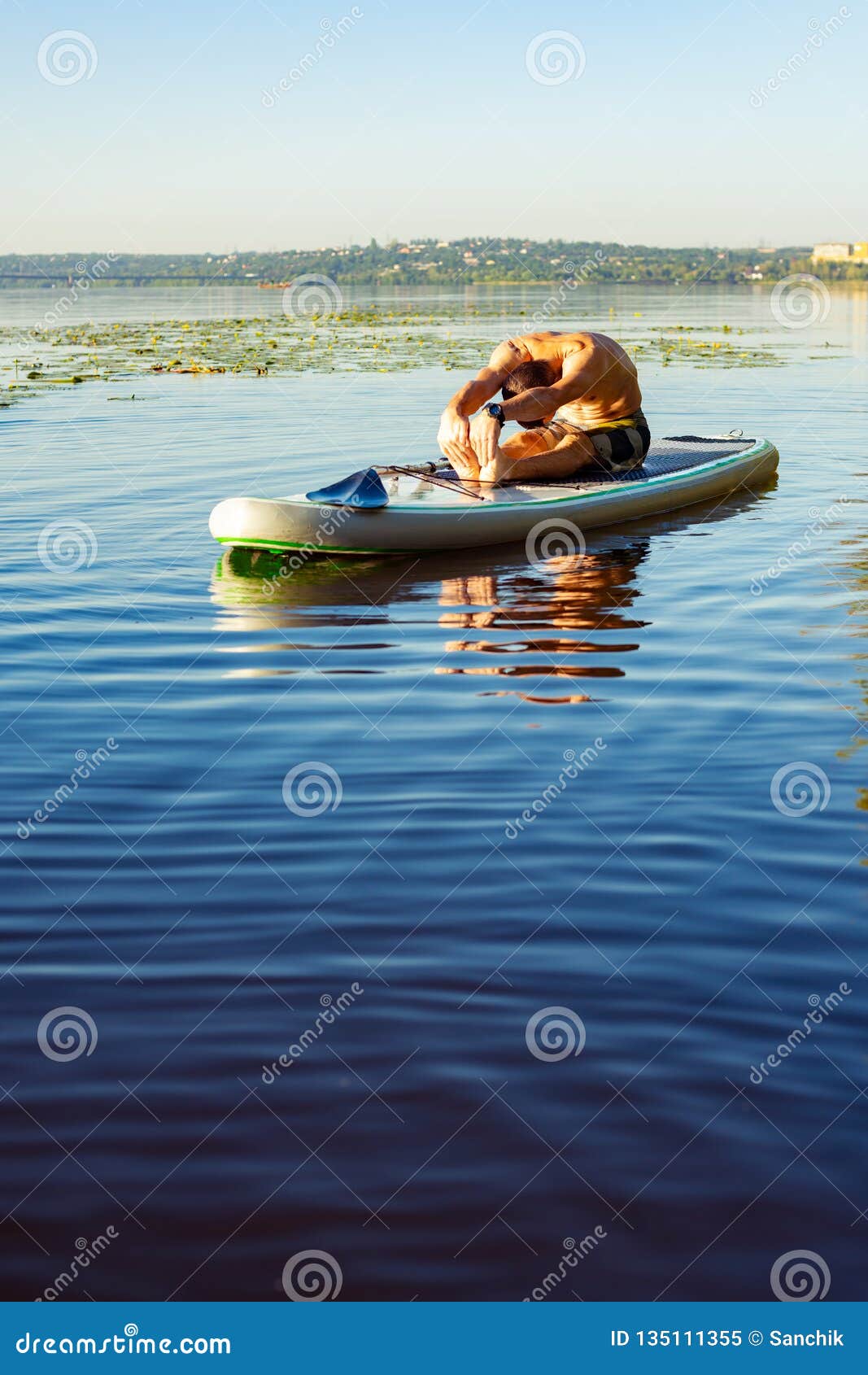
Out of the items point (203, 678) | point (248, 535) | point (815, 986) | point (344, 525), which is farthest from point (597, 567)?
point (815, 986)

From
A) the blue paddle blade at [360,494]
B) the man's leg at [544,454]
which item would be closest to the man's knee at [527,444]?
the man's leg at [544,454]

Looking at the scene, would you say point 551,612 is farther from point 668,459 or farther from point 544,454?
point 668,459

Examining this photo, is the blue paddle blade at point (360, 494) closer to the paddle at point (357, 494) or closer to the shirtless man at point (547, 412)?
the paddle at point (357, 494)

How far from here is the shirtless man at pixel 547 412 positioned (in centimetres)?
1159

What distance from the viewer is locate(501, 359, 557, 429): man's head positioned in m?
12.1

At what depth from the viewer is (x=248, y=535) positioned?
10828mm

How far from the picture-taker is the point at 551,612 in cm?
956

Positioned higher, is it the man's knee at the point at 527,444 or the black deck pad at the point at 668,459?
the man's knee at the point at 527,444

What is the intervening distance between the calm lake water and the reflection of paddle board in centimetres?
77

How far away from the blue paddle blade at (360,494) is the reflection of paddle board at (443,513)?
0.12ft

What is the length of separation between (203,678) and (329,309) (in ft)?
173

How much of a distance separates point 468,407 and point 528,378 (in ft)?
2.78

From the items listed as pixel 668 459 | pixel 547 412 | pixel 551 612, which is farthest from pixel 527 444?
pixel 551 612

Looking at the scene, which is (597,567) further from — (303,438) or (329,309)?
(329,309)
